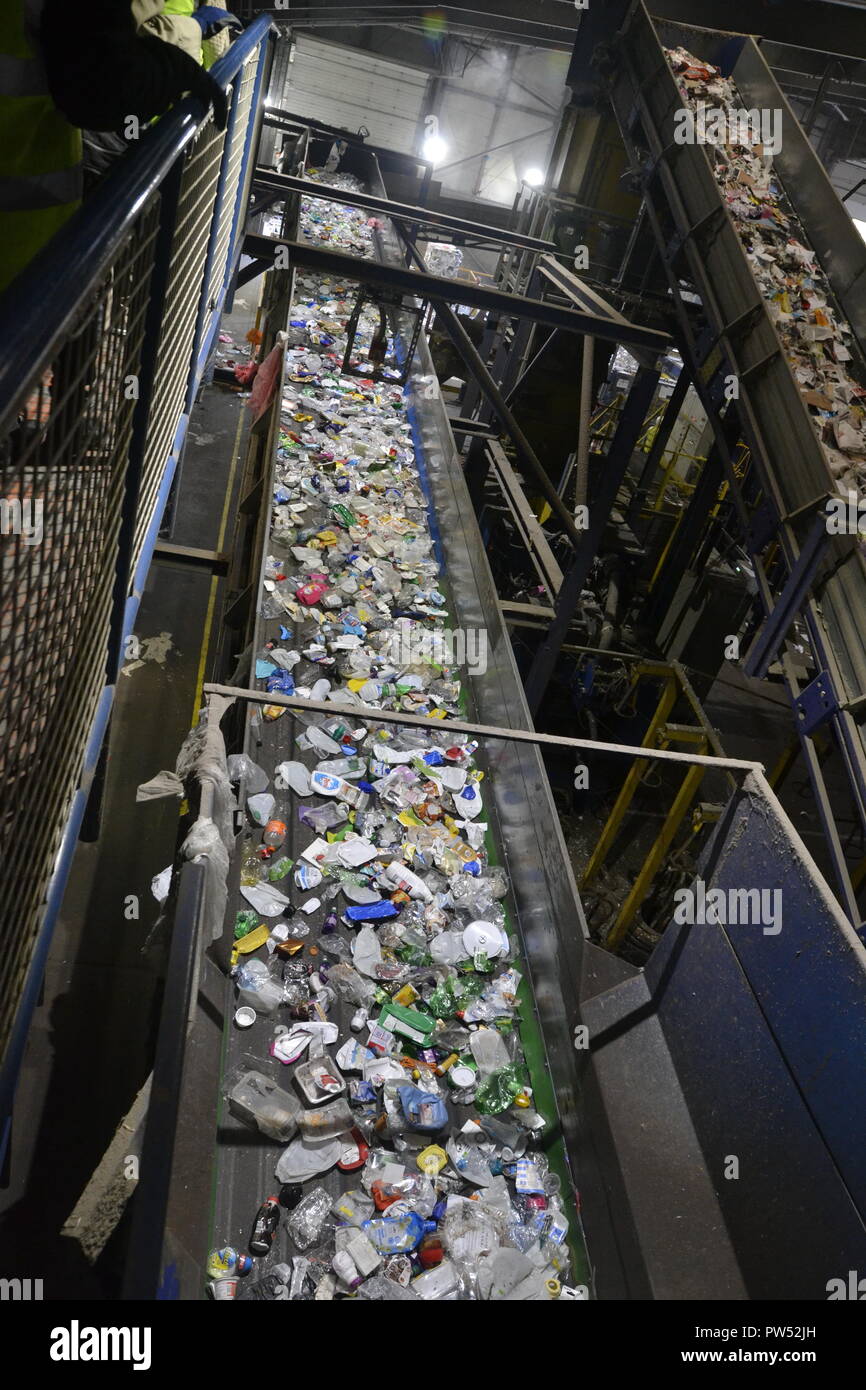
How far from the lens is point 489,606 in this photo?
4.64 m

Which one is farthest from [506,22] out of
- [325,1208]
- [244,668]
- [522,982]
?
[325,1208]

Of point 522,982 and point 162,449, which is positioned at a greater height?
point 162,449

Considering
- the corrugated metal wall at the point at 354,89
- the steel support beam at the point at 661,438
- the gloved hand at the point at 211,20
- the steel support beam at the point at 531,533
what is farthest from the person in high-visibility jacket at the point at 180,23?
the corrugated metal wall at the point at 354,89

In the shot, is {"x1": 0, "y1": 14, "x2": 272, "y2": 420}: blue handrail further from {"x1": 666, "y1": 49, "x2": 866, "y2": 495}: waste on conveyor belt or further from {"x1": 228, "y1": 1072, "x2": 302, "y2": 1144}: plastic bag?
{"x1": 666, "y1": 49, "x2": 866, "y2": 495}: waste on conveyor belt

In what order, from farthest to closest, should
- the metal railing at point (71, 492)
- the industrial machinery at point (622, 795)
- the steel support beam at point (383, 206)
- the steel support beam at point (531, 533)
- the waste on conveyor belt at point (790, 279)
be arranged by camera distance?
1. the steel support beam at point (531, 533)
2. the steel support beam at point (383, 206)
3. the waste on conveyor belt at point (790, 279)
4. the industrial machinery at point (622, 795)
5. the metal railing at point (71, 492)

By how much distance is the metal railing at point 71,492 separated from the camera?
102 cm

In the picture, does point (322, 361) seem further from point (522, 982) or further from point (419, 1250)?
point (419, 1250)

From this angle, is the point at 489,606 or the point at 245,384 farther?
the point at 245,384

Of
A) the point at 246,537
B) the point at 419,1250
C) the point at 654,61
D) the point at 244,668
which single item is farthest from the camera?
the point at 654,61

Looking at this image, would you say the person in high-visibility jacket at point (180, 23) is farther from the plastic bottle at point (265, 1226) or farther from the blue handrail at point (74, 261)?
the plastic bottle at point (265, 1226)

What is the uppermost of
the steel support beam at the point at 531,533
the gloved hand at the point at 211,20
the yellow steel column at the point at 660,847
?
the gloved hand at the point at 211,20

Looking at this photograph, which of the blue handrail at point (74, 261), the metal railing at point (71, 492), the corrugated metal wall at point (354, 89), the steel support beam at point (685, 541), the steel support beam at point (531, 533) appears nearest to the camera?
the blue handrail at point (74, 261)

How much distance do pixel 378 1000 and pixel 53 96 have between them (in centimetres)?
271

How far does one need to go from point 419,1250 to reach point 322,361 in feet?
23.3
